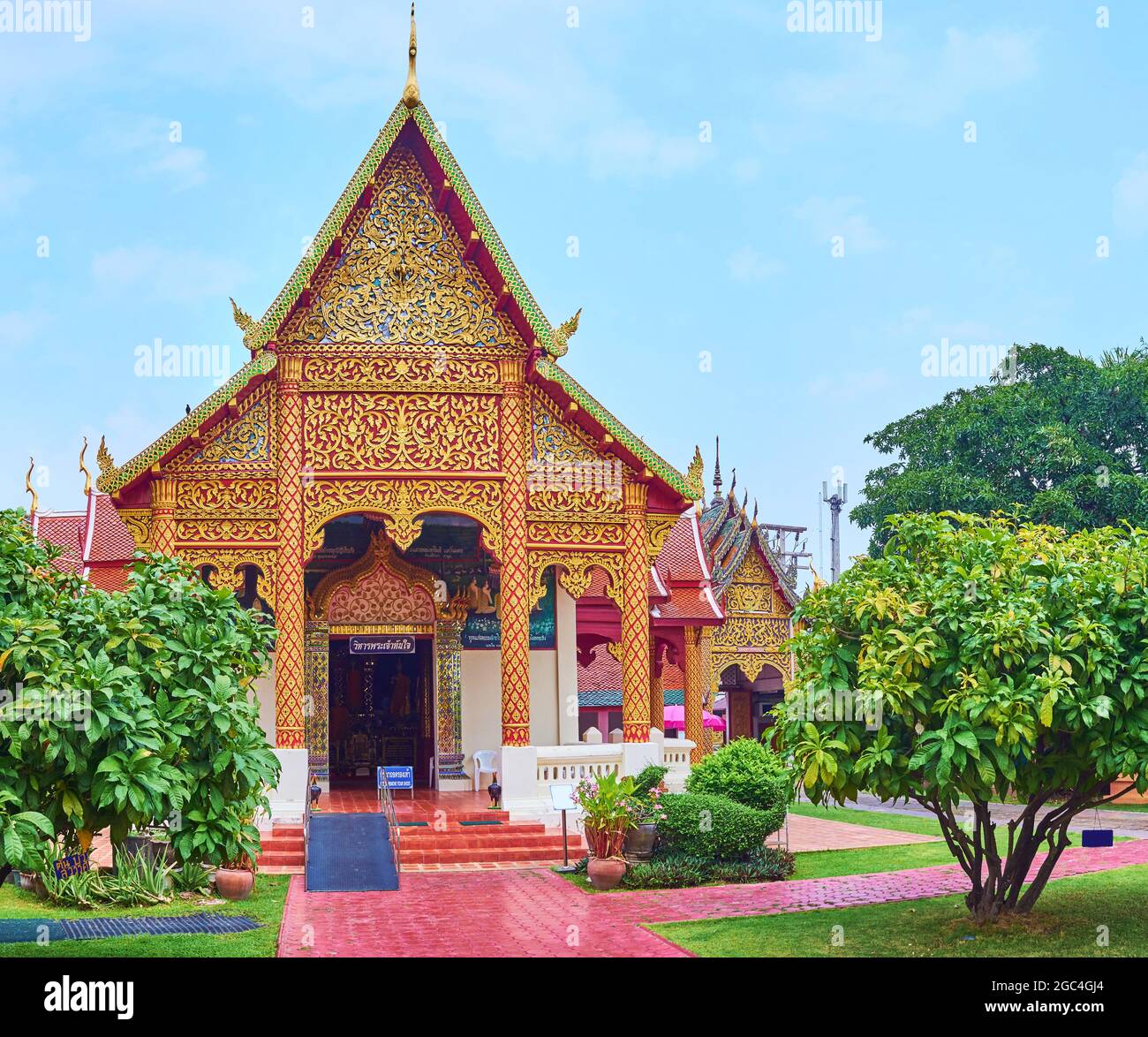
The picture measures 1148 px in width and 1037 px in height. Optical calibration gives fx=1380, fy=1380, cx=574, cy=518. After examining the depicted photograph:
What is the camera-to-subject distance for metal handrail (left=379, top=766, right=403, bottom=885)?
15.4m

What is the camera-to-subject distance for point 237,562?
17516 mm

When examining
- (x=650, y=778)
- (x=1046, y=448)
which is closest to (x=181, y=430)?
(x=650, y=778)

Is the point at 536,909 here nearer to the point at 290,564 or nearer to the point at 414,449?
the point at 290,564

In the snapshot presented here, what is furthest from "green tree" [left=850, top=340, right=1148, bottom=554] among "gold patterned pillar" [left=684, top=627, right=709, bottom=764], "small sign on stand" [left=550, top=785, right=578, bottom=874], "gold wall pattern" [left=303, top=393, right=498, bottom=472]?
"small sign on stand" [left=550, top=785, right=578, bottom=874]

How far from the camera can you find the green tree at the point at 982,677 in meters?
9.70

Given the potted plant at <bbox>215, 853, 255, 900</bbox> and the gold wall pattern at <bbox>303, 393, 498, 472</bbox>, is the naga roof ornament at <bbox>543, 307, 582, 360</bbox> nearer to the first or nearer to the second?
the gold wall pattern at <bbox>303, 393, 498, 472</bbox>

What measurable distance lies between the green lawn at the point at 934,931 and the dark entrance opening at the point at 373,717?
397 inches

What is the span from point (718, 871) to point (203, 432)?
844 cm

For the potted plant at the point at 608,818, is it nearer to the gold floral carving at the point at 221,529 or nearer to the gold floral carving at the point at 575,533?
the gold floral carving at the point at 575,533

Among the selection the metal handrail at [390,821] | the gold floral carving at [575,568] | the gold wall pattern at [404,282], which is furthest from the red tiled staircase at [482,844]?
the gold wall pattern at [404,282]

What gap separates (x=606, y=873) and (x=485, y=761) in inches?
246

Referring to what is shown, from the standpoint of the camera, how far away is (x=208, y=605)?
34.0 ft
